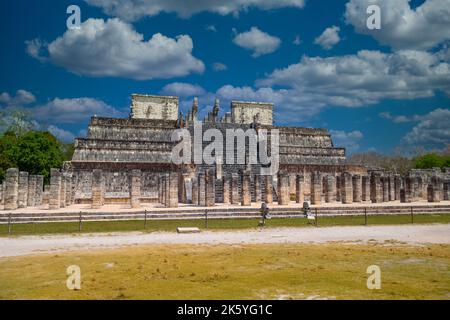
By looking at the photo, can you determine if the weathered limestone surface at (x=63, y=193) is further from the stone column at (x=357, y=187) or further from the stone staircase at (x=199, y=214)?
the stone column at (x=357, y=187)

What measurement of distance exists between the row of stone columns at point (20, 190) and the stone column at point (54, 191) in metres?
1.83

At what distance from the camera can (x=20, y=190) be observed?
23531 mm

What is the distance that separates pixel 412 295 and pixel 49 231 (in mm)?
12607

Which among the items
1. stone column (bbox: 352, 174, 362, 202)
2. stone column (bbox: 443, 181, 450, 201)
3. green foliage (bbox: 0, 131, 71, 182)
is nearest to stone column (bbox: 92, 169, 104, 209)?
green foliage (bbox: 0, 131, 71, 182)

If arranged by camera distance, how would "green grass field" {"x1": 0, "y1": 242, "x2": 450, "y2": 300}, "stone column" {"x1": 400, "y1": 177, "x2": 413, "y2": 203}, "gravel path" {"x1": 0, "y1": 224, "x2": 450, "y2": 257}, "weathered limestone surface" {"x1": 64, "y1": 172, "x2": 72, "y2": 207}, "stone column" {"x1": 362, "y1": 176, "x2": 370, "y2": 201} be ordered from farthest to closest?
"stone column" {"x1": 362, "y1": 176, "x2": 370, "y2": 201} < "stone column" {"x1": 400, "y1": 177, "x2": 413, "y2": 203} < "weathered limestone surface" {"x1": 64, "y1": 172, "x2": 72, "y2": 207} < "gravel path" {"x1": 0, "y1": 224, "x2": 450, "y2": 257} < "green grass field" {"x1": 0, "y1": 242, "x2": 450, "y2": 300}

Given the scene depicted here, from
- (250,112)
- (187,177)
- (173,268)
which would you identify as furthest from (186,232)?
(250,112)

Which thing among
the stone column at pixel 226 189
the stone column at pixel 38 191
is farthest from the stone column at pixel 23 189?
the stone column at pixel 226 189

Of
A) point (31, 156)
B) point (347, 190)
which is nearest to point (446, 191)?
point (347, 190)

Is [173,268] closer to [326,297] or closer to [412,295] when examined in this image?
[326,297]

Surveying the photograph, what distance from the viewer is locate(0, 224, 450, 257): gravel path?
450 inches

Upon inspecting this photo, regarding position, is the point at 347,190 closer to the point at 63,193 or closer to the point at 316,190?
the point at 316,190

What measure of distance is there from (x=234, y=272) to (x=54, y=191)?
17.2 metres

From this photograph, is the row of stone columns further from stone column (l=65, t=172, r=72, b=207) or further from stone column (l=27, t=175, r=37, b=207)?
stone column (l=65, t=172, r=72, b=207)

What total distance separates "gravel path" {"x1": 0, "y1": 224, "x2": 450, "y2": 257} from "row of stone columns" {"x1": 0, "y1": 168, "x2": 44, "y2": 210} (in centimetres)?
971
